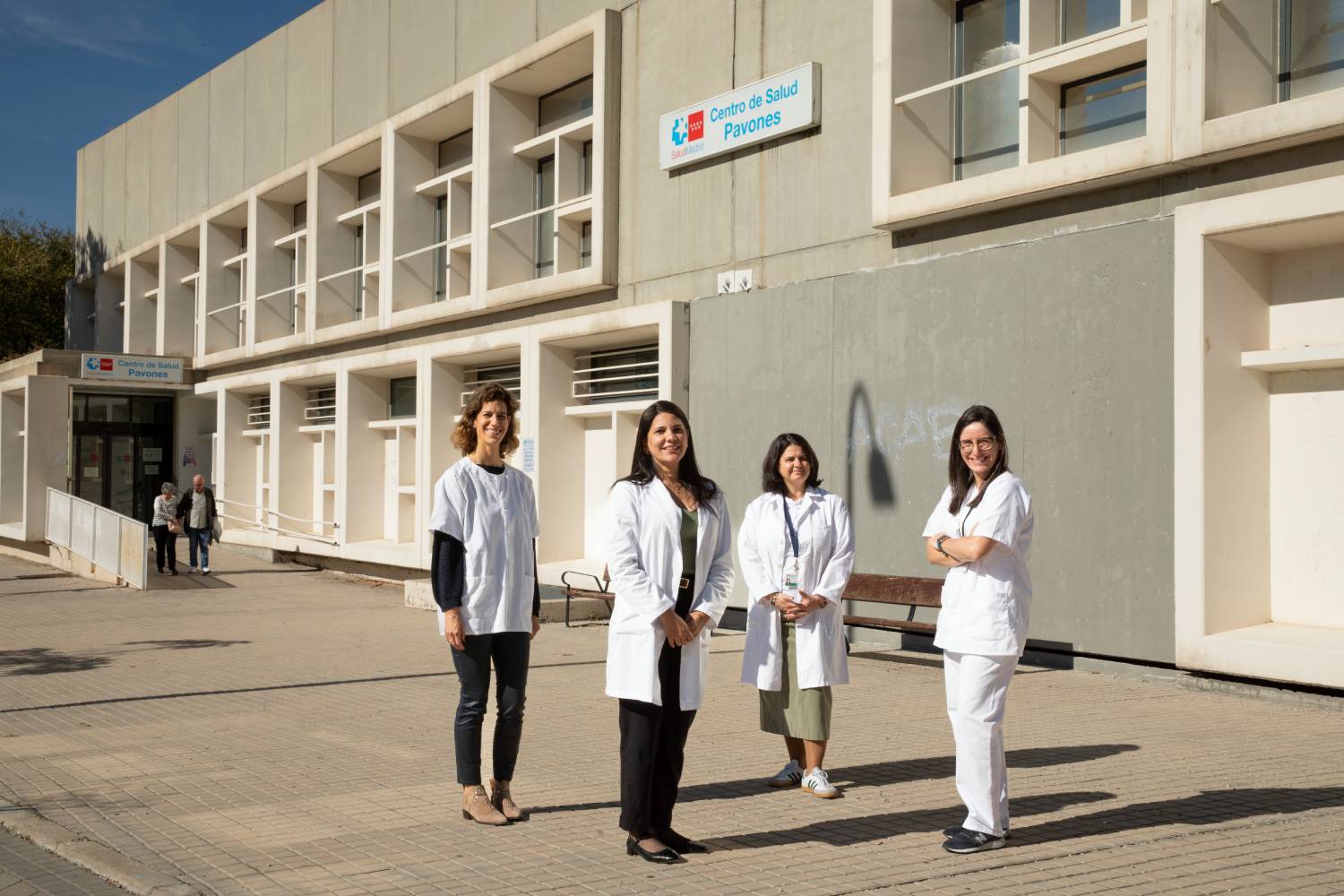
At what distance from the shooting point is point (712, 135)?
15.4m

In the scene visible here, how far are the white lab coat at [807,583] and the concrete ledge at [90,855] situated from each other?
9.67ft

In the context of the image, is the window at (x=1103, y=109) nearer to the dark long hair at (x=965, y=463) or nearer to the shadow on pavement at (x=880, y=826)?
the dark long hair at (x=965, y=463)

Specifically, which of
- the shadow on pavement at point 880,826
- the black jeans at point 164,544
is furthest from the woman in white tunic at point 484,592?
the black jeans at point 164,544

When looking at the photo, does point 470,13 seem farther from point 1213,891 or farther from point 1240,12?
point 1213,891

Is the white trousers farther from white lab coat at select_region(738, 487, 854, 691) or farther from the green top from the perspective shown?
white lab coat at select_region(738, 487, 854, 691)

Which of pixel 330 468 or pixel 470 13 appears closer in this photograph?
pixel 470 13

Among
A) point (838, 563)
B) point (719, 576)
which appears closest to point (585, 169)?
point (838, 563)

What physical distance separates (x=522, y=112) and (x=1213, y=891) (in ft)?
55.0

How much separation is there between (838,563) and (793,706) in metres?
0.77

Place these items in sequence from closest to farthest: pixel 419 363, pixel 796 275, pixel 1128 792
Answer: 1. pixel 1128 792
2. pixel 796 275
3. pixel 419 363

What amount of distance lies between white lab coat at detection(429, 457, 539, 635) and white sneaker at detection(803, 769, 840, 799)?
164 cm

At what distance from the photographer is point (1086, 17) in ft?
40.2

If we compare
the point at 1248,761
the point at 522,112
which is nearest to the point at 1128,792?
the point at 1248,761

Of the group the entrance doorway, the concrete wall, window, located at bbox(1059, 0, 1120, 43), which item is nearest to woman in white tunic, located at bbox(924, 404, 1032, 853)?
window, located at bbox(1059, 0, 1120, 43)
